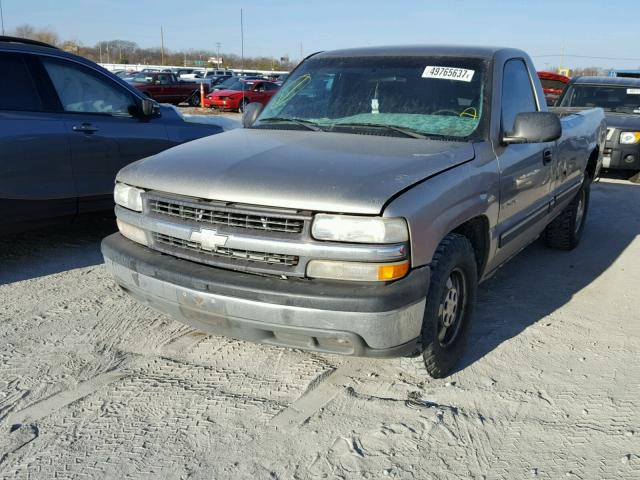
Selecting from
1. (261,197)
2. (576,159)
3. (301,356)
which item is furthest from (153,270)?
(576,159)

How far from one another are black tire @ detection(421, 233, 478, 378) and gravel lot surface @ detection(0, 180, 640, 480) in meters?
0.15

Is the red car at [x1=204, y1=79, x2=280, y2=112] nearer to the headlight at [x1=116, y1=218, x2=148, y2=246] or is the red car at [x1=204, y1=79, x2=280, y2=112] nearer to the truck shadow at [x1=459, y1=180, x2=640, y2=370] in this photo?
the truck shadow at [x1=459, y1=180, x2=640, y2=370]

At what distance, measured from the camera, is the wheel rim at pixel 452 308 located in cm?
322

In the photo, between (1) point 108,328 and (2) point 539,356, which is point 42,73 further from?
(2) point 539,356

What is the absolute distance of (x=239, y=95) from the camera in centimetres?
2477

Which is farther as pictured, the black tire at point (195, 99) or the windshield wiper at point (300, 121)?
the black tire at point (195, 99)

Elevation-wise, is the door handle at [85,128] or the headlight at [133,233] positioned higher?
the door handle at [85,128]

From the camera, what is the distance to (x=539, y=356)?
3.68m

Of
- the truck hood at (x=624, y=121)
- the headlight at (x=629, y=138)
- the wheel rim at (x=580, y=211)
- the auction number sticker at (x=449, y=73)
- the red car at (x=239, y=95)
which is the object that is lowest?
the red car at (x=239, y=95)

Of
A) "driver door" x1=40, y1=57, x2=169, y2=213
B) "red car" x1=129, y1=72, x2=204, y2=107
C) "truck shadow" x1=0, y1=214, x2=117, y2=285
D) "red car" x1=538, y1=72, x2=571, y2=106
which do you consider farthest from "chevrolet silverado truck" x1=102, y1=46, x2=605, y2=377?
"red car" x1=129, y1=72, x2=204, y2=107

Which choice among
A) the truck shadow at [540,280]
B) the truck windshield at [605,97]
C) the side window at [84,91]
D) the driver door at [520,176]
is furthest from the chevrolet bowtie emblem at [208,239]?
the truck windshield at [605,97]

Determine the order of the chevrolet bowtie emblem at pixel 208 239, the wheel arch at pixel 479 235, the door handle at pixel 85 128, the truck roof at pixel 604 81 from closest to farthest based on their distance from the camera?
the chevrolet bowtie emblem at pixel 208 239
the wheel arch at pixel 479 235
the door handle at pixel 85 128
the truck roof at pixel 604 81

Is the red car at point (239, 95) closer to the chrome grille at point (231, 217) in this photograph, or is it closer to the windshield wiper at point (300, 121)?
the windshield wiper at point (300, 121)

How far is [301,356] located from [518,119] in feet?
6.23
